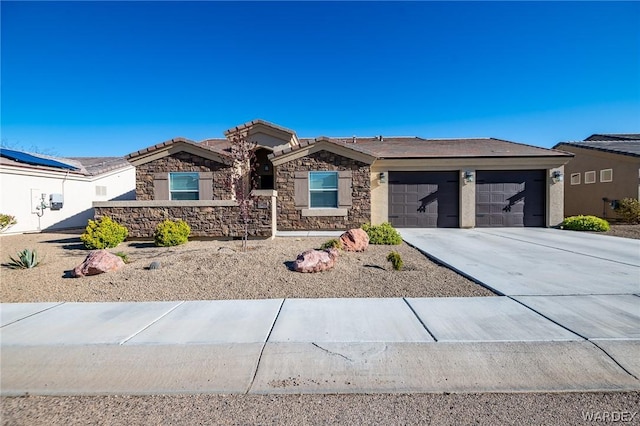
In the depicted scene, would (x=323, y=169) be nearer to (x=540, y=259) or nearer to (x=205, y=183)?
(x=205, y=183)

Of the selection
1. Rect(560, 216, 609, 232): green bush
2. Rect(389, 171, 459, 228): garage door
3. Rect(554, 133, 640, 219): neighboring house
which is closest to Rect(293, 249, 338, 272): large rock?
Rect(389, 171, 459, 228): garage door

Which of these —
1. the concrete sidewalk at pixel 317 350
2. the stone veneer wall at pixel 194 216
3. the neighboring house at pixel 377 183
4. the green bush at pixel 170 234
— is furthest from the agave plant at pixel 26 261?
the neighboring house at pixel 377 183

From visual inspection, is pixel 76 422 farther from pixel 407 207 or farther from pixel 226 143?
pixel 226 143

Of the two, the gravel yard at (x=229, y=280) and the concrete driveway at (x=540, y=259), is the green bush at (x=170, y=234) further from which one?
the concrete driveway at (x=540, y=259)

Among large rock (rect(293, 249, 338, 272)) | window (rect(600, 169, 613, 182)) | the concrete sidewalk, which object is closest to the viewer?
the concrete sidewalk

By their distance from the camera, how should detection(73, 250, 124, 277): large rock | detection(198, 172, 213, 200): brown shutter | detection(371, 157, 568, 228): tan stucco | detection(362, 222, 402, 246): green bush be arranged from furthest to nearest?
detection(371, 157, 568, 228): tan stucco → detection(198, 172, 213, 200): brown shutter → detection(362, 222, 402, 246): green bush → detection(73, 250, 124, 277): large rock

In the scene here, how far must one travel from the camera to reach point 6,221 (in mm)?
12648

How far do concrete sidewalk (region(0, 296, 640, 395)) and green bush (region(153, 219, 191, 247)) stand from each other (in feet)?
16.2

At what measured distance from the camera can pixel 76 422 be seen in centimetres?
271

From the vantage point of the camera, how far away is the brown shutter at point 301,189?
14.0 meters

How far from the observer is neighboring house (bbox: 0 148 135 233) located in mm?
13875

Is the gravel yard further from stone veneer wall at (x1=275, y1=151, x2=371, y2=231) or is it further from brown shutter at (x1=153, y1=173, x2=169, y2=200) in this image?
brown shutter at (x1=153, y1=173, x2=169, y2=200)

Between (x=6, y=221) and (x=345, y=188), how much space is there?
524 inches

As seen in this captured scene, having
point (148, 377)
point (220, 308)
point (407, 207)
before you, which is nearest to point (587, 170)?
point (407, 207)
